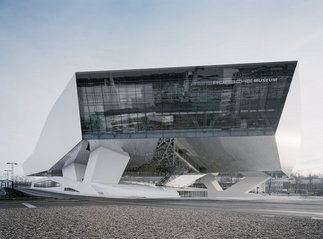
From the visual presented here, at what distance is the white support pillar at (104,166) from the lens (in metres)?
39.9

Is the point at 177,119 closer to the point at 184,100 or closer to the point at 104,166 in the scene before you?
the point at 184,100

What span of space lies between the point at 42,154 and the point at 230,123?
36.2 meters

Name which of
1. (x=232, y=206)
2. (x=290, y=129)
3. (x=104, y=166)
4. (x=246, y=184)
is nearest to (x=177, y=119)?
(x=104, y=166)

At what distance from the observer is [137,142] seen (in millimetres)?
40094

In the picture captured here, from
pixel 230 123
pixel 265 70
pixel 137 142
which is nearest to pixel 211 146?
pixel 230 123

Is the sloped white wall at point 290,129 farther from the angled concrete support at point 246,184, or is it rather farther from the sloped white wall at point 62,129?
the sloped white wall at point 62,129

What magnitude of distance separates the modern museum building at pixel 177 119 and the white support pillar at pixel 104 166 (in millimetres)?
119

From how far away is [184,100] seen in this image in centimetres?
Result: 3609

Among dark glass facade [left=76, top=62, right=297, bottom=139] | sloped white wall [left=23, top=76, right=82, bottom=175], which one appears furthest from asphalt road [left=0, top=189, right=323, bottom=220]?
sloped white wall [left=23, top=76, right=82, bottom=175]

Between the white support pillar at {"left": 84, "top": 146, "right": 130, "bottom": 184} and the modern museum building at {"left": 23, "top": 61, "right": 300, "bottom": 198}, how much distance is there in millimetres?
119

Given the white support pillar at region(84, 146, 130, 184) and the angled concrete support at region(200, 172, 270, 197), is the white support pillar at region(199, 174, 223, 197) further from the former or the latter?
the white support pillar at region(84, 146, 130, 184)

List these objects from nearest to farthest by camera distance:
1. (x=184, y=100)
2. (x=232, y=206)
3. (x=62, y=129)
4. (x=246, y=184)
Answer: (x=232, y=206), (x=184, y=100), (x=62, y=129), (x=246, y=184)

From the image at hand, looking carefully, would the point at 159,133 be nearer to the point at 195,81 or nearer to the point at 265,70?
the point at 195,81

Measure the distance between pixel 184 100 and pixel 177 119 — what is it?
8.65 ft
